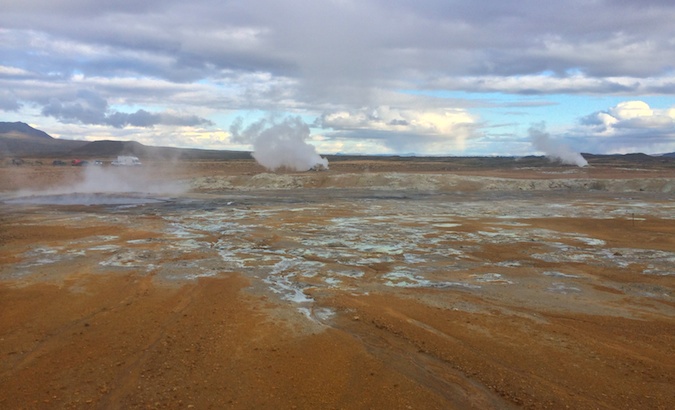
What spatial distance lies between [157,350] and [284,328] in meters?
1.95

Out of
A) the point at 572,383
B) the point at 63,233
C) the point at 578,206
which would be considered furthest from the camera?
the point at 578,206

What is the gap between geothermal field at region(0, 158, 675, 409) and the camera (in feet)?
19.0

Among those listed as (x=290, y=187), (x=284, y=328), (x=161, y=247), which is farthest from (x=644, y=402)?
(x=290, y=187)

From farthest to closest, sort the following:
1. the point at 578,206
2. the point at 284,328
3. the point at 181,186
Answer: the point at 181,186 → the point at 578,206 → the point at 284,328

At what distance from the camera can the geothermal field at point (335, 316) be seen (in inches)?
228

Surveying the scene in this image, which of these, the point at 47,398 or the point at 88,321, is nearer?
the point at 47,398

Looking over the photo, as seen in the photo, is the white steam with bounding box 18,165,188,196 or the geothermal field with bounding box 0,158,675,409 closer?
the geothermal field with bounding box 0,158,675,409

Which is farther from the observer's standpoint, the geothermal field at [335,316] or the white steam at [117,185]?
the white steam at [117,185]

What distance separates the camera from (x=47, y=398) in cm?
553

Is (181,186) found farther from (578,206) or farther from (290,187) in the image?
(578,206)

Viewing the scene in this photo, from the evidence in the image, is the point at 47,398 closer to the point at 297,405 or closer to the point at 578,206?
the point at 297,405

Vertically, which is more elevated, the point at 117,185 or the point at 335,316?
the point at 117,185

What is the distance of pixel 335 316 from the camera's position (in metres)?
8.55

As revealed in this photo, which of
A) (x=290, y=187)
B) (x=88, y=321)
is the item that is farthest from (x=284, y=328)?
(x=290, y=187)
